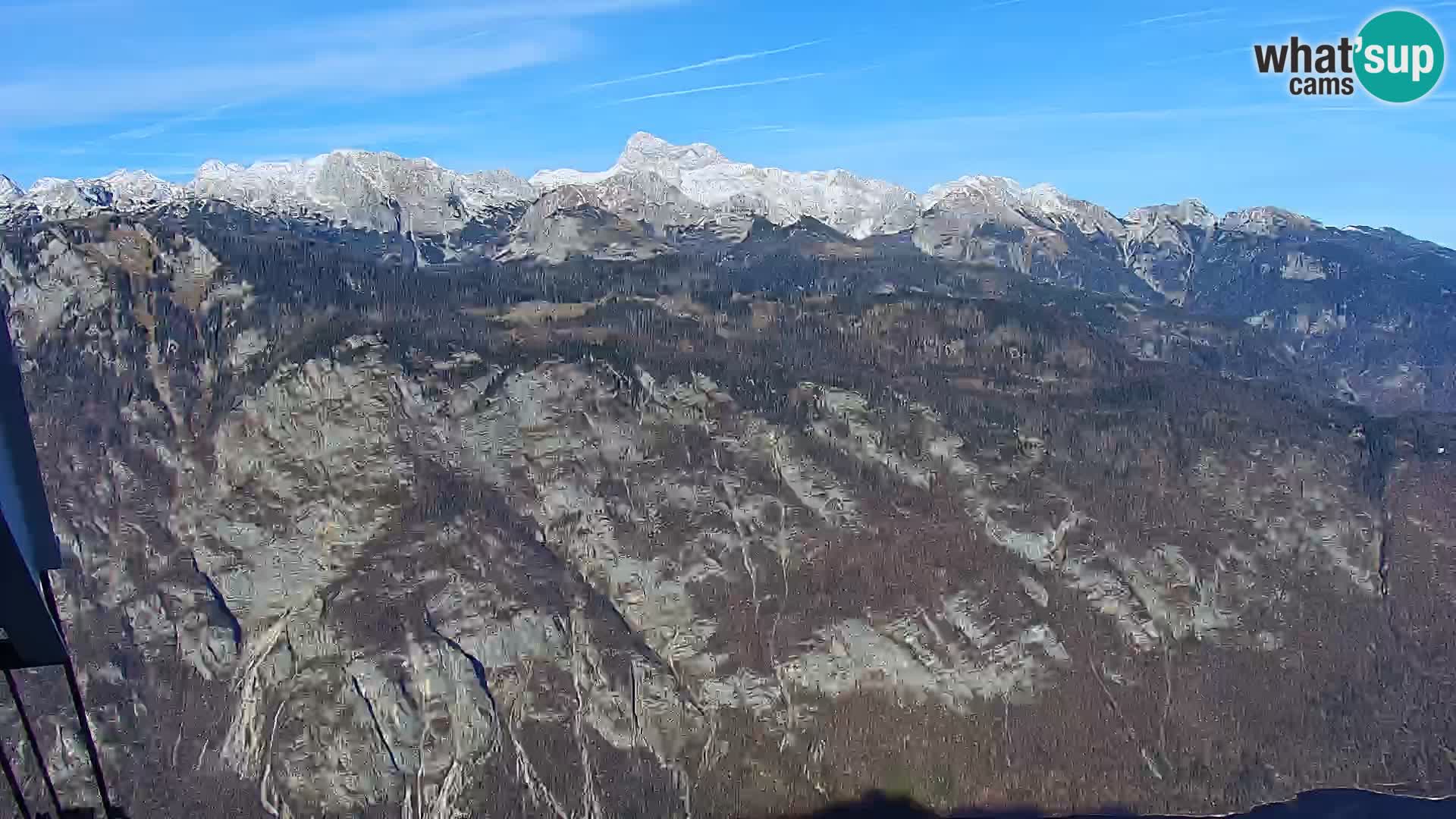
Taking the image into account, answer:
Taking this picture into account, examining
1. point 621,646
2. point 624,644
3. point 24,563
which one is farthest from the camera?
point 624,644

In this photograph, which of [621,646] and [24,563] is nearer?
[24,563]

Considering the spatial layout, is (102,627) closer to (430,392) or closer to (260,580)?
(260,580)

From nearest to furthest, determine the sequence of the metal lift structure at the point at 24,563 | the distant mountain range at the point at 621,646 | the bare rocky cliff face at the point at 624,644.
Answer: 1. the metal lift structure at the point at 24,563
2. the distant mountain range at the point at 621,646
3. the bare rocky cliff face at the point at 624,644

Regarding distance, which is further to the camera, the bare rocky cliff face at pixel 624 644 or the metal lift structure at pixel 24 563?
the bare rocky cliff face at pixel 624 644

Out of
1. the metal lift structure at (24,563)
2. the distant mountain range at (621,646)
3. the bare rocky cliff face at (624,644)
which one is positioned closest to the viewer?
the metal lift structure at (24,563)

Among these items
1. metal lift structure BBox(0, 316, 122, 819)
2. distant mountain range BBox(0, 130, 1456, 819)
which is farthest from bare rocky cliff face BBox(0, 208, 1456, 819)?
metal lift structure BBox(0, 316, 122, 819)

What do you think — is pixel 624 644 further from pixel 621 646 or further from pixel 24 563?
pixel 24 563

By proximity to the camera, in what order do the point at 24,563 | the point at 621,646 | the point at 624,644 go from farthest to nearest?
the point at 624,644, the point at 621,646, the point at 24,563

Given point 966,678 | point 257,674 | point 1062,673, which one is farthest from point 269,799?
point 1062,673

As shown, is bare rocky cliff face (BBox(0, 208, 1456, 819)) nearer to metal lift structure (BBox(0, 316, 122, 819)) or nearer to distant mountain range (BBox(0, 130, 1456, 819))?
→ distant mountain range (BBox(0, 130, 1456, 819))

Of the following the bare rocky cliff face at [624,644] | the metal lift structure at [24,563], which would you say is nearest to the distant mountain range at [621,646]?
the bare rocky cliff face at [624,644]

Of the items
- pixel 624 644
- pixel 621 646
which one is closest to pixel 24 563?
pixel 621 646

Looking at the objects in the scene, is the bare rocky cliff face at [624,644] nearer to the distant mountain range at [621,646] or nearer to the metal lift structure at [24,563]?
the distant mountain range at [621,646]
